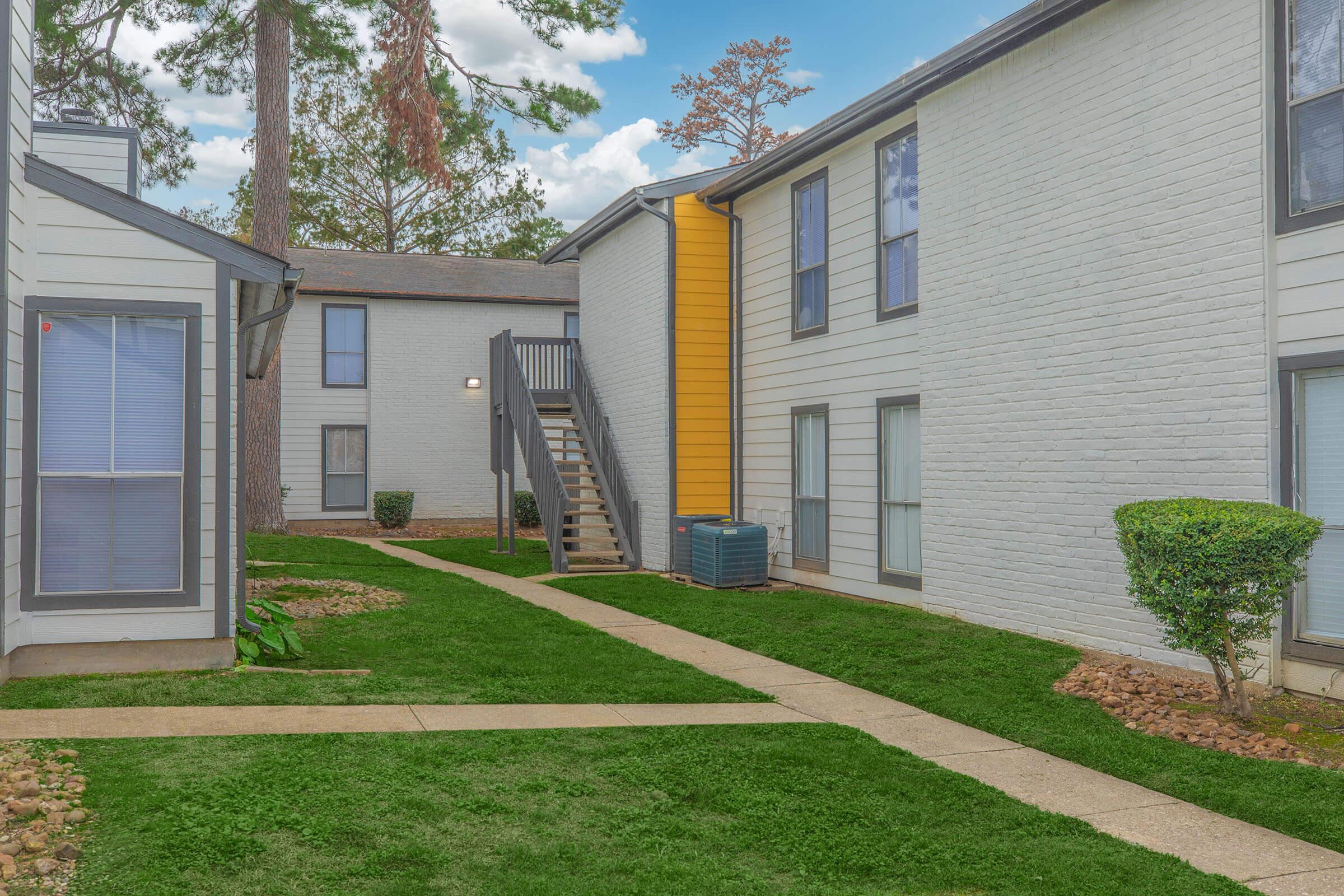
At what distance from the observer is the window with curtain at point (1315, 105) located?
22.0 ft

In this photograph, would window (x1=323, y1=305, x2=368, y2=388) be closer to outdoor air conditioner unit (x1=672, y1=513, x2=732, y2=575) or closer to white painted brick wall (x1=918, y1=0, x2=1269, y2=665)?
outdoor air conditioner unit (x1=672, y1=513, x2=732, y2=575)

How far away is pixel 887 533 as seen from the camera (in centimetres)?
1140

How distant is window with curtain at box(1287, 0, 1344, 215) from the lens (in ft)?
22.0

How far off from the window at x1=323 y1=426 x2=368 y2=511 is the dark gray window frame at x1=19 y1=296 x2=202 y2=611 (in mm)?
16738

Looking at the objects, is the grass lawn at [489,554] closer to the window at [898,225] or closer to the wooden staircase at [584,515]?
the wooden staircase at [584,515]

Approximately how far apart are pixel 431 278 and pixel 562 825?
2152 cm

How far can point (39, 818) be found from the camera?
4141 mm

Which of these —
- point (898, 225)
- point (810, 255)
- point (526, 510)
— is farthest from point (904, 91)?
point (526, 510)

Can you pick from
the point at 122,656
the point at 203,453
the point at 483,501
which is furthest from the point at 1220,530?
the point at 483,501

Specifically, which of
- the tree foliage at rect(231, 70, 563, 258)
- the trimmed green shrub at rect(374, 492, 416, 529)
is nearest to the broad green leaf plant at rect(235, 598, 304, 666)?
the trimmed green shrub at rect(374, 492, 416, 529)

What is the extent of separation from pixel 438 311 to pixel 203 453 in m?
17.3

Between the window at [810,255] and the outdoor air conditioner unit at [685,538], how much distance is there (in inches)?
101

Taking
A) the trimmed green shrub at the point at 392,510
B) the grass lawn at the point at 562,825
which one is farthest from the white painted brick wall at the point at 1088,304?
the trimmed green shrub at the point at 392,510

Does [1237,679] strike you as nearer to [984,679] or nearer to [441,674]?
[984,679]
